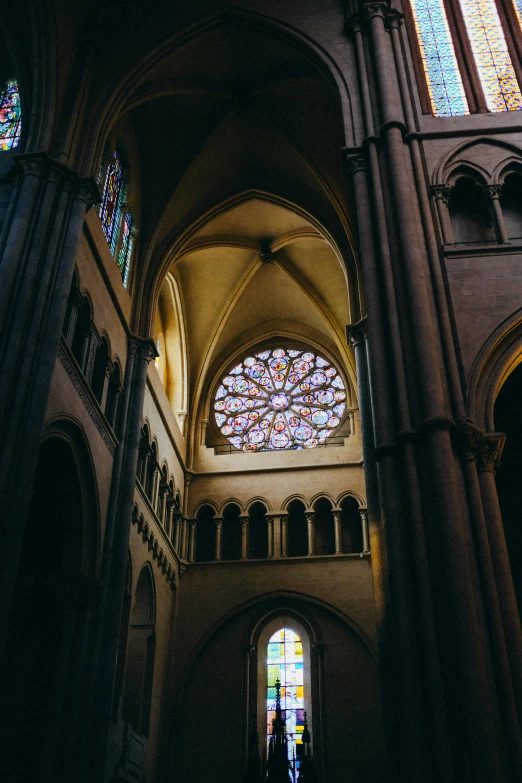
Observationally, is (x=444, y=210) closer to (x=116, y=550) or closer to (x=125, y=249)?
(x=125, y=249)

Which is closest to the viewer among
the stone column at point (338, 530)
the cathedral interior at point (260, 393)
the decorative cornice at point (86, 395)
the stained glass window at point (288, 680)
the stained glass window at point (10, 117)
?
the cathedral interior at point (260, 393)

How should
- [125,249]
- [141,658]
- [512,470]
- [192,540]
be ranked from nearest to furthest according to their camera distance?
1. [512,470]
2. [141,658]
3. [125,249]
4. [192,540]

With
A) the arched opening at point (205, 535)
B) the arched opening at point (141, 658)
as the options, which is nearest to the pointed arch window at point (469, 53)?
the arched opening at point (141, 658)

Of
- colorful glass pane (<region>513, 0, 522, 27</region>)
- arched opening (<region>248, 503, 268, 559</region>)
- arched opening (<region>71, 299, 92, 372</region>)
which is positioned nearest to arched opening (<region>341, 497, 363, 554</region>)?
arched opening (<region>248, 503, 268, 559</region>)

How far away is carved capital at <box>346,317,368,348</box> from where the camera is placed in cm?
1537

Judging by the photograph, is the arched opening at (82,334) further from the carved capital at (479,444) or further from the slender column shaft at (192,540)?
the slender column shaft at (192,540)

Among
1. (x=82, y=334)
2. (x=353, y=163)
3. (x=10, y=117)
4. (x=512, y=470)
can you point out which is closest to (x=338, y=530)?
(x=512, y=470)

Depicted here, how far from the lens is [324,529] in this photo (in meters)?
19.8

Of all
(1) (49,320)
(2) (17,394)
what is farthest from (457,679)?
(1) (49,320)

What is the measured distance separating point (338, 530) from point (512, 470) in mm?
7392

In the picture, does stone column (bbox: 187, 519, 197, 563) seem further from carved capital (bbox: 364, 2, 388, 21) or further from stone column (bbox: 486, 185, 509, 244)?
carved capital (bbox: 364, 2, 388, 21)

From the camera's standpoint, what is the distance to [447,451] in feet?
29.5

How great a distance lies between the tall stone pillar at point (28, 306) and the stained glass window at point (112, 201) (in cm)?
265

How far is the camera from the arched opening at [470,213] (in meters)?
11.7
